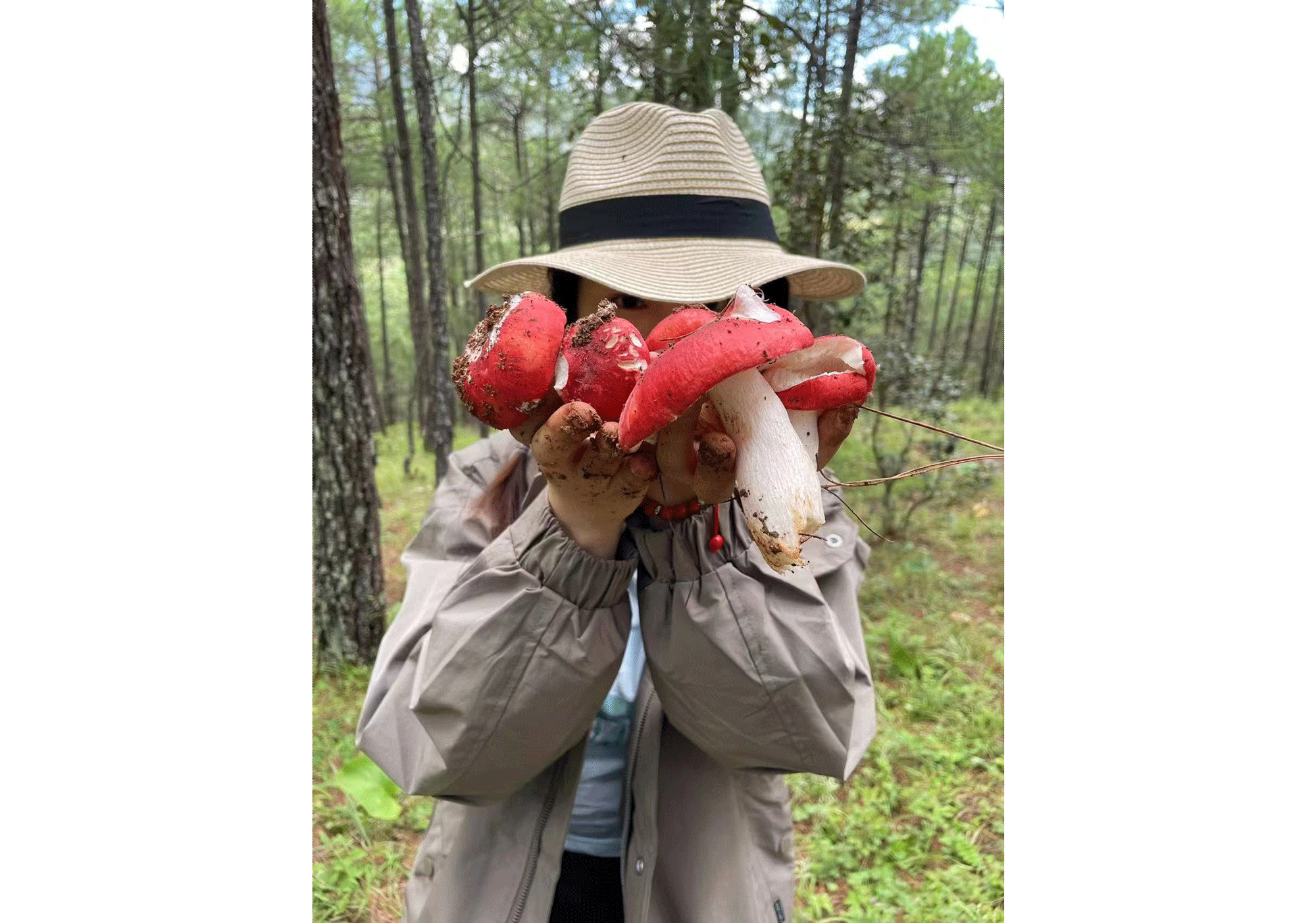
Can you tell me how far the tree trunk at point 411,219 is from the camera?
5.05 metres

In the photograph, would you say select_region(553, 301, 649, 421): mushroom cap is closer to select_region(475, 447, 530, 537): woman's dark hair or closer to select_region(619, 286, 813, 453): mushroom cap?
select_region(619, 286, 813, 453): mushroom cap

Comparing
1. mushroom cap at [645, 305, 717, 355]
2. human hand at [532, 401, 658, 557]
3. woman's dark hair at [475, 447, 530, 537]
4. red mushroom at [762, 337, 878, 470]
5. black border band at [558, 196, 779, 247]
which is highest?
black border band at [558, 196, 779, 247]

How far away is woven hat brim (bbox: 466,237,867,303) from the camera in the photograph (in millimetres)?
1385

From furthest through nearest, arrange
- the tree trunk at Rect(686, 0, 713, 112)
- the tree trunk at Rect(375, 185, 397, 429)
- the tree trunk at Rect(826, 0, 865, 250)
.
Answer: the tree trunk at Rect(375, 185, 397, 429) → the tree trunk at Rect(826, 0, 865, 250) → the tree trunk at Rect(686, 0, 713, 112)

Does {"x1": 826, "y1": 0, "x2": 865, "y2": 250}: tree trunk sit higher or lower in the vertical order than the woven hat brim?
higher

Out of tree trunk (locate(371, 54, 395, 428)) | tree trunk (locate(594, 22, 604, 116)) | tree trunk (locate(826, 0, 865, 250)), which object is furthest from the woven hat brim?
tree trunk (locate(371, 54, 395, 428))

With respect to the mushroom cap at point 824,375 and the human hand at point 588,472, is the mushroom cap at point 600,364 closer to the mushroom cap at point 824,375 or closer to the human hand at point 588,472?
the human hand at point 588,472

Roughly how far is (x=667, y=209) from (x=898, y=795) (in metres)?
2.91

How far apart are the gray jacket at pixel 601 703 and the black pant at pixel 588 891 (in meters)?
0.12

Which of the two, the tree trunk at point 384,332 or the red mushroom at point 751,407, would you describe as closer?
the red mushroom at point 751,407

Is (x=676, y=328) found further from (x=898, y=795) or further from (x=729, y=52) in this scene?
(x=729, y=52)

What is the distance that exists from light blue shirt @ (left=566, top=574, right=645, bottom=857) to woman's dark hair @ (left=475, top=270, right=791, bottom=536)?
33 centimetres

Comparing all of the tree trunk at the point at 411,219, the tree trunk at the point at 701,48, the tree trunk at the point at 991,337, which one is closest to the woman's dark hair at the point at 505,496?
the tree trunk at the point at 701,48

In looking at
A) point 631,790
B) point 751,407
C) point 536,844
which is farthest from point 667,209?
point 536,844
